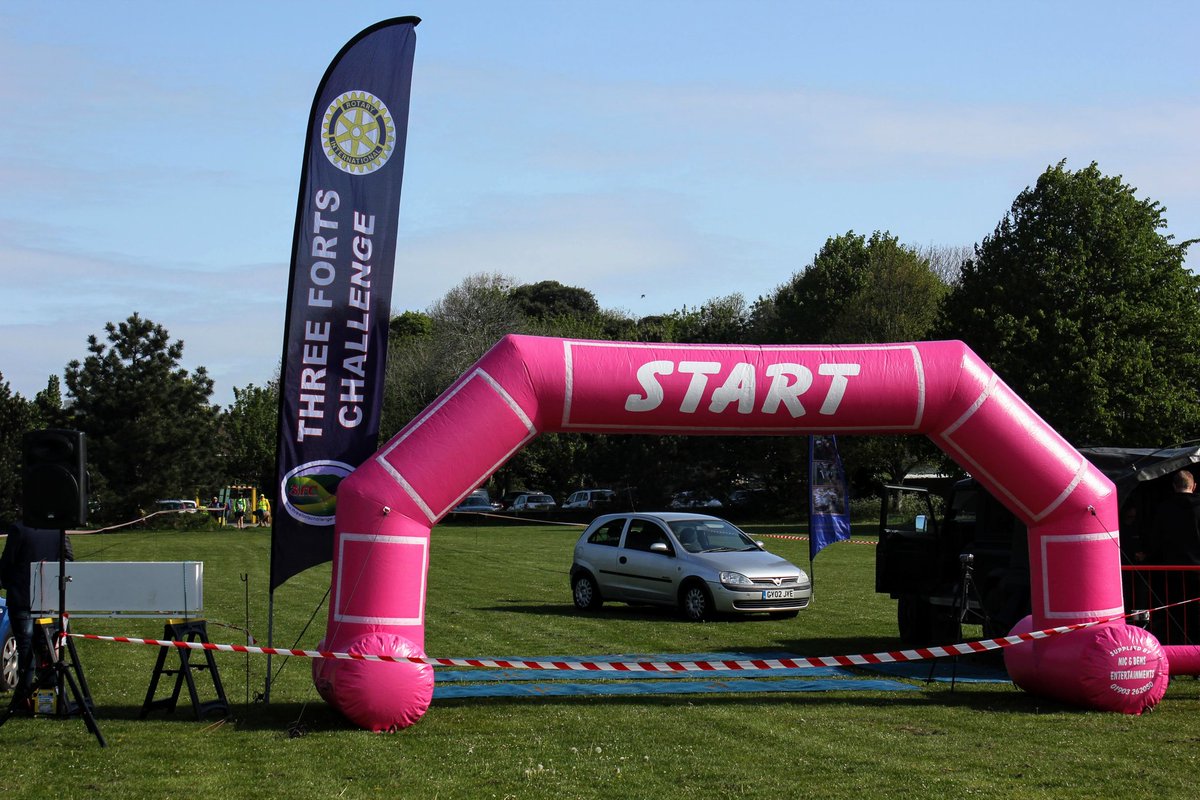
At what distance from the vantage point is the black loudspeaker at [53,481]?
948cm

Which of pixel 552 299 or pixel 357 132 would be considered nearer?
pixel 357 132

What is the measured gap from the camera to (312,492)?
1064 cm

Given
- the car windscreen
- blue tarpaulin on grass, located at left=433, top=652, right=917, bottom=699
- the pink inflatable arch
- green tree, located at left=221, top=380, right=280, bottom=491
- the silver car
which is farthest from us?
green tree, located at left=221, top=380, right=280, bottom=491

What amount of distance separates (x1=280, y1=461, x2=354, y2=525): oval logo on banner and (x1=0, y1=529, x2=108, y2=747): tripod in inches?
69.8

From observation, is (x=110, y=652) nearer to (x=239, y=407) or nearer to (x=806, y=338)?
(x=806, y=338)

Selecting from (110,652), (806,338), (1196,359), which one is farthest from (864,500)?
(110,652)

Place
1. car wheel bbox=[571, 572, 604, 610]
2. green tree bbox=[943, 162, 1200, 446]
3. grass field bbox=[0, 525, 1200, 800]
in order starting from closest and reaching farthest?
grass field bbox=[0, 525, 1200, 800] → car wheel bbox=[571, 572, 604, 610] → green tree bbox=[943, 162, 1200, 446]

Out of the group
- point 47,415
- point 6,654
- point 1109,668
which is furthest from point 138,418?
point 1109,668

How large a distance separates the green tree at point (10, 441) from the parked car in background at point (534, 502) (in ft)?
76.9

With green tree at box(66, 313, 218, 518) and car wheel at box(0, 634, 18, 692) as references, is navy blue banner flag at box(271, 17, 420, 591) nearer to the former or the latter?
car wheel at box(0, 634, 18, 692)

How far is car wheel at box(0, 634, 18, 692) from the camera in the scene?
1162cm

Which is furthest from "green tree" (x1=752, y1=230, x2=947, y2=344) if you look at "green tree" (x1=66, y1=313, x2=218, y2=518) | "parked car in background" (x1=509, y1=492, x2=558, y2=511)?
"green tree" (x1=66, y1=313, x2=218, y2=518)

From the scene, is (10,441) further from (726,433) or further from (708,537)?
(726,433)

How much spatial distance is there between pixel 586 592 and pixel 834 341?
36.8 meters
